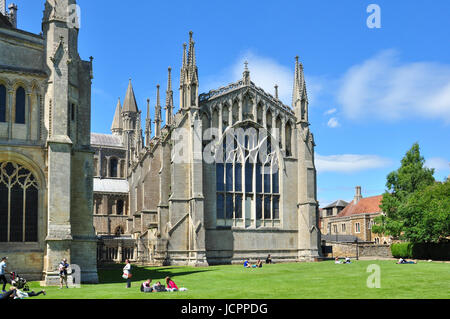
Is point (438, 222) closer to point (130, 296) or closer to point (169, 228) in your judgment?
point (169, 228)

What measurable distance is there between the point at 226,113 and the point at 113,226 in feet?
111

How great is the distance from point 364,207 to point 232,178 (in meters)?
51.9

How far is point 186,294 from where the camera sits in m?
21.2

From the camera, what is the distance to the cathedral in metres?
28.9

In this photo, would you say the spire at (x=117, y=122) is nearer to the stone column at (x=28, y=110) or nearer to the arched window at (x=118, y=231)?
the arched window at (x=118, y=231)

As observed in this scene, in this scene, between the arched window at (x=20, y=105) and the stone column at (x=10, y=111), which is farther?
the arched window at (x=20, y=105)

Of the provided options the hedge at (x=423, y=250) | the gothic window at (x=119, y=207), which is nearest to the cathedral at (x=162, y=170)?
the gothic window at (x=119, y=207)

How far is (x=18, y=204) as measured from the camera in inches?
1141

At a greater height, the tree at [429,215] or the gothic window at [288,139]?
the gothic window at [288,139]

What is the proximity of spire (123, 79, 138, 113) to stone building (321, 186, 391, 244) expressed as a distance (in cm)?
4550

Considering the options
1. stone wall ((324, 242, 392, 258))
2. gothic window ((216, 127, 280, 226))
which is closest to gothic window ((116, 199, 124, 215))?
stone wall ((324, 242, 392, 258))

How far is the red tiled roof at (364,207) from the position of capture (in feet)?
303

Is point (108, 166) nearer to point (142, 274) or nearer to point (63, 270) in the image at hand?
point (142, 274)

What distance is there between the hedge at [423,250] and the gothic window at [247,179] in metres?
16.4
